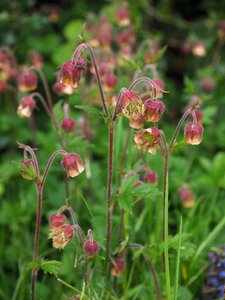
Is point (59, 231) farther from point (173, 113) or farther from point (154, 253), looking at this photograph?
point (173, 113)

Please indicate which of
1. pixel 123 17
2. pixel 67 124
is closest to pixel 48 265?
pixel 67 124

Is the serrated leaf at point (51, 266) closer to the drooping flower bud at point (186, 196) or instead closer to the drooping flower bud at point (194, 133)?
the drooping flower bud at point (194, 133)

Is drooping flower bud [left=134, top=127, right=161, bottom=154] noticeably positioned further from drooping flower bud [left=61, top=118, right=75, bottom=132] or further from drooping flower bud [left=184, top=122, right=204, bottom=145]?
drooping flower bud [left=61, top=118, right=75, bottom=132]

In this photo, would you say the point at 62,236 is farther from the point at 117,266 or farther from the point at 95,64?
the point at 95,64

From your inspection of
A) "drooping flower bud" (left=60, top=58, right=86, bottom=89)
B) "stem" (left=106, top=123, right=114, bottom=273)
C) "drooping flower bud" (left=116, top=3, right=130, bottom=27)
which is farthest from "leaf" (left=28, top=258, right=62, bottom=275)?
"drooping flower bud" (left=116, top=3, right=130, bottom=27)

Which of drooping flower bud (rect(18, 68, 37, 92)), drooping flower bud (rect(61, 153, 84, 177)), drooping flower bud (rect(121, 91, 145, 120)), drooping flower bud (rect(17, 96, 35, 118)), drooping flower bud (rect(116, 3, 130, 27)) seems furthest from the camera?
drooping flower bud (rect(116, 3, 130, 27))

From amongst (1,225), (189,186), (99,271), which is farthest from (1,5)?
(99,271)
